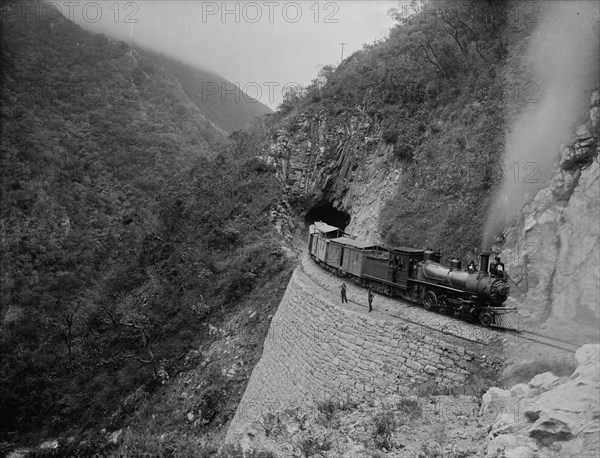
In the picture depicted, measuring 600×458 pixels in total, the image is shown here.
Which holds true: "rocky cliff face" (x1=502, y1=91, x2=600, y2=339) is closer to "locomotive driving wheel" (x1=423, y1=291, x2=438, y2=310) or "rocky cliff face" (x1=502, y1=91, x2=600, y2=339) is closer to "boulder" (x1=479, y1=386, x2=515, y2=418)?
"locomotive driving wheel" (x1=423, y1=291, x2=438, y2=310)

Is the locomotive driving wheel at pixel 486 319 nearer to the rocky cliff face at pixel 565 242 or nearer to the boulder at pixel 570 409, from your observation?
the rocky cliff face at pixel 565 242

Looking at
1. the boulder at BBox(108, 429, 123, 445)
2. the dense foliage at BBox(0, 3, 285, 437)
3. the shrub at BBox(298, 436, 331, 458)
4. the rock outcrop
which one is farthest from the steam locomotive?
the boulder at BBox(108, 429, 123, 445)

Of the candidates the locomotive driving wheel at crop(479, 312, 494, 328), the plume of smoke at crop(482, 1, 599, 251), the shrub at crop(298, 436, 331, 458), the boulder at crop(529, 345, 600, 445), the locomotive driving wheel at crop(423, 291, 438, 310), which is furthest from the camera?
the plume of smoke at crop(482, 1, 599, 251)

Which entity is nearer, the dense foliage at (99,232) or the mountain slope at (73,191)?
the dense foliage at (99,232)

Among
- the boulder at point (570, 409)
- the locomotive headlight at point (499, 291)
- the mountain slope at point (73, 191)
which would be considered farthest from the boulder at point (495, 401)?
the mountain slope at point (73, 191)

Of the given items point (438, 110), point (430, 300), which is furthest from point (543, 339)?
point (438, 110)

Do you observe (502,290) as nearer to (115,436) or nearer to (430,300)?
(430,300)

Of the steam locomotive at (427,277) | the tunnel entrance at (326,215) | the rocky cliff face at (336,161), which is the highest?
the rocky cliff face at (336,161)
